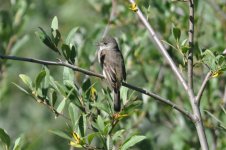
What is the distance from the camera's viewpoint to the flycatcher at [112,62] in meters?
5.55

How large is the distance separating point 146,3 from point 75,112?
2.74ft

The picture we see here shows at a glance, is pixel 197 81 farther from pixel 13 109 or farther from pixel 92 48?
pixel 13 109

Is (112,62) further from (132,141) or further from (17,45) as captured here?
(132,141)

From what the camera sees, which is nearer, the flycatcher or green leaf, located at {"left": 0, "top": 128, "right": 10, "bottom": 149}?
green leaf, located at {"left": 0, "top": 128, "right": 10, "bottom": 149}

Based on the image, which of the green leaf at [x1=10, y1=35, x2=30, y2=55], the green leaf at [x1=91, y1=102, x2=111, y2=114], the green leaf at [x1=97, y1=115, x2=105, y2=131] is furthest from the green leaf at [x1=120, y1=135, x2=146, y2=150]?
the green leaf at [x1=10, y1=35, x2=30, y2=55]

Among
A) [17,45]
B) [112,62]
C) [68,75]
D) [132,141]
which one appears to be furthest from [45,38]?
[112,62]

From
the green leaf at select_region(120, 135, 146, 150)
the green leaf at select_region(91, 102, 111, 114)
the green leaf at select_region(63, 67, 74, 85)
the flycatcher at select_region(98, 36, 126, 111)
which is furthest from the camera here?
the flycatcher at select_region(98, 36, 126, 111)

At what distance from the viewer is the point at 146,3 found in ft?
13.5

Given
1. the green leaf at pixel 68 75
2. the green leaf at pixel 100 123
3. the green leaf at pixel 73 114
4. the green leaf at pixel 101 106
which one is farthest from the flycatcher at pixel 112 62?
the green leaf at pixel 100 123

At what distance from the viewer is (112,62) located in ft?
20.2

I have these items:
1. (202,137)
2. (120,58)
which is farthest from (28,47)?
(202,137)

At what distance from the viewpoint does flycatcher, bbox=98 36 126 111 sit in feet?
18.2

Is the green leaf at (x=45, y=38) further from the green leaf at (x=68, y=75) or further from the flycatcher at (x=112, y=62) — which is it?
the flycatcher at (x=112, y=62)

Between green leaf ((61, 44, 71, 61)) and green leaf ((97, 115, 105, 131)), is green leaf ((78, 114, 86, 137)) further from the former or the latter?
green leaf ((61, 44, 71, 61))
